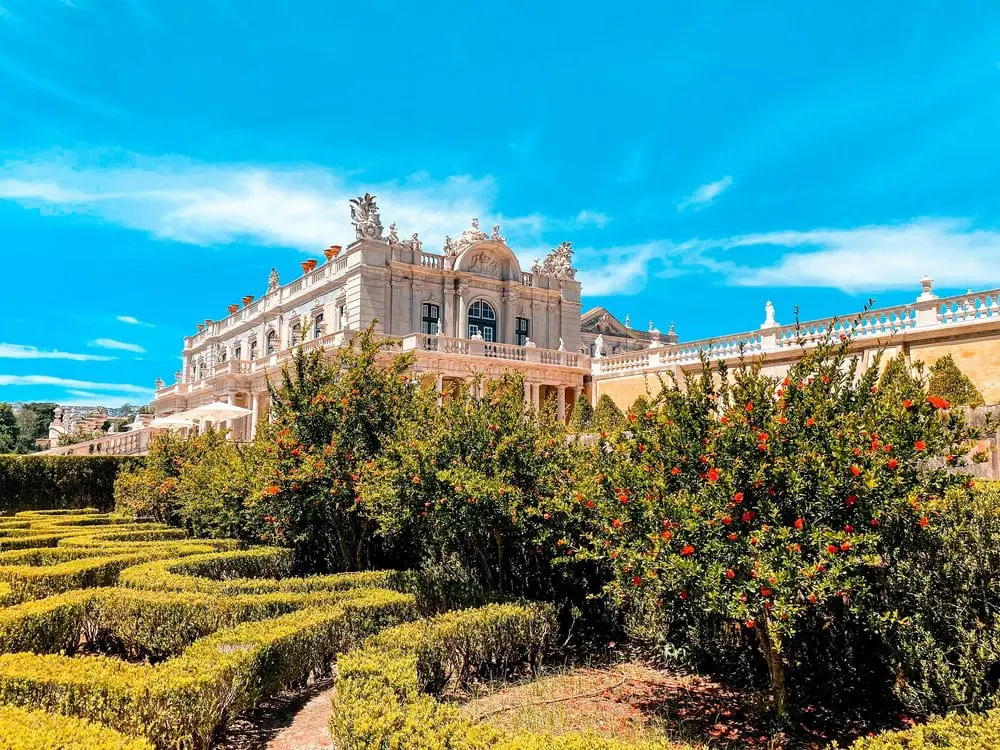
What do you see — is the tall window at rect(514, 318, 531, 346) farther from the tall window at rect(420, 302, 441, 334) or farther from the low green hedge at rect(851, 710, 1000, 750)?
the low green hedge at rect(851, 710, 1000, 750)

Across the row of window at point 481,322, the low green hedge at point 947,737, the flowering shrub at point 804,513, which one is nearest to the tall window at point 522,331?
the row of window at point 481,322

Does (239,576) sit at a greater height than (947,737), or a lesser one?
lesser

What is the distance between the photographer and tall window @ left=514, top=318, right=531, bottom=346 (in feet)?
123

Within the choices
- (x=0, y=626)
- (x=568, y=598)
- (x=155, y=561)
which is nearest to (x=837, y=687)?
(x=568, y=598)

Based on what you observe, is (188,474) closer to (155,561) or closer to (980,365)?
(155,561)

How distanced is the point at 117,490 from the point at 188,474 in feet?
24.8

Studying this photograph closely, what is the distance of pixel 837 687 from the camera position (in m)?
6.79

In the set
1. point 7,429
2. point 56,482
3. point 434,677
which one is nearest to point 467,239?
point 56,482

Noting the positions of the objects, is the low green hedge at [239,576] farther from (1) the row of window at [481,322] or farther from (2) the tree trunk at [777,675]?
(1) the row of window at [481,322]

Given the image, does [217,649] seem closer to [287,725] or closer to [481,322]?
[287,725]

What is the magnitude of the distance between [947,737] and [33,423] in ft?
332

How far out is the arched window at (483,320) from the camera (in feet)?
120

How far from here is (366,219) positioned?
110 feet

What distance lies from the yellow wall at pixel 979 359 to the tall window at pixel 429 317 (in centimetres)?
2171
